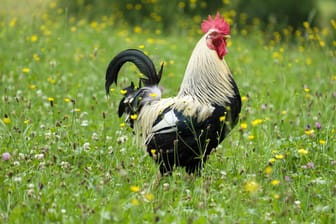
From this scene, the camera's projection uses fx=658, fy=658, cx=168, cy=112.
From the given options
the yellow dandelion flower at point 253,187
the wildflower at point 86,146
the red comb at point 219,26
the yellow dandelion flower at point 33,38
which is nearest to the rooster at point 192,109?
the red comb at point 219,26

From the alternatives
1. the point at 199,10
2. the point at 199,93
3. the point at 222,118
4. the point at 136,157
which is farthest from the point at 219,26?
the point at 199,10

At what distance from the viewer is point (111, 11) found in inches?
557

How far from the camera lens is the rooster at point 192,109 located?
5.00 metres

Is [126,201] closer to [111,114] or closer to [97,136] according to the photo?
[97,136]

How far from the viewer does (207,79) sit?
17.0 ft

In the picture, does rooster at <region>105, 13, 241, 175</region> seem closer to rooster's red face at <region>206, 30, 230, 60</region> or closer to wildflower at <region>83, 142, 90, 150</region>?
rooster's red face at <region>206, 30, 230, 60</region>

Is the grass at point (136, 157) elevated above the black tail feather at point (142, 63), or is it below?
below

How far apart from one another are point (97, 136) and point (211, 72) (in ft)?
4.65

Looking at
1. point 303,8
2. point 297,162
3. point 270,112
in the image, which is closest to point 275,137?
point 297,162

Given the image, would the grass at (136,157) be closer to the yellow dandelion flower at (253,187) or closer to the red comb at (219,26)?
the yellow dandelion flower at (253,187)

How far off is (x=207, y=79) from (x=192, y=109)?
30 cm

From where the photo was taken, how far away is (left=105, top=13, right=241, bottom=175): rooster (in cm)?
500

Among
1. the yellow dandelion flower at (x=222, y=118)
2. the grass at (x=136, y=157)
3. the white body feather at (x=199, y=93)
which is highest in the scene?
the white body feather at (x=199, y=93)

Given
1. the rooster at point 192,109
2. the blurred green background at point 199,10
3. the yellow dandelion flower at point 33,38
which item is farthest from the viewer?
the blurred green background at point 199,10
